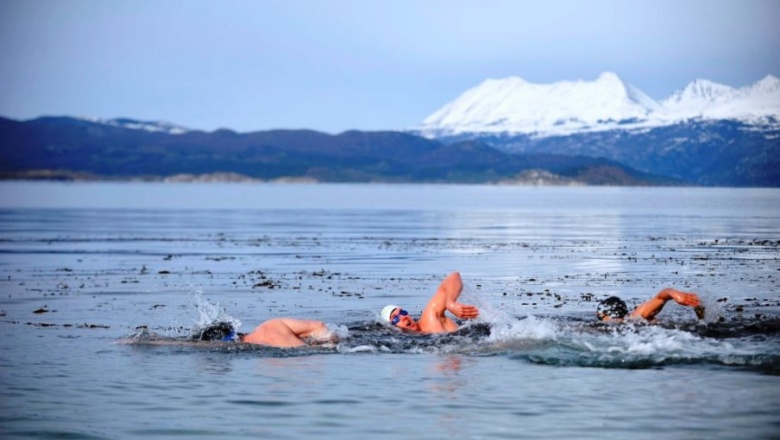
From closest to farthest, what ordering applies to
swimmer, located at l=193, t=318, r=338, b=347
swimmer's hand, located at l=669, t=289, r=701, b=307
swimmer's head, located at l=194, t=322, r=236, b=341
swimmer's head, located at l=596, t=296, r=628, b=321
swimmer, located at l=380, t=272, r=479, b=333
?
swimmer's hand, located at l=669, t=289, r=701, b=307 → swimmer, located at l=193, t=318, r=338, b=347 → swimmer, located at l=380, t=272, r=479, b=333 → swimmer's head, located at l=194, t=322, r=236, b=341 → swimmer's head, located at l=596, t=296, r=628, b=321

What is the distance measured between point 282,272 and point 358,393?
23963 mm

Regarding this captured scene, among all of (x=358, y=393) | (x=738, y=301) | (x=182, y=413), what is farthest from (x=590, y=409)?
(x=738, y=301)

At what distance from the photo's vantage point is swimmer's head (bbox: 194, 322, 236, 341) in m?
23.0

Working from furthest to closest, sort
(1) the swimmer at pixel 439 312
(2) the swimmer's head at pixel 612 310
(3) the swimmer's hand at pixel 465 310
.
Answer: (2) the swimmer's head at pixel 612 310
(1) the swimmer at pixel 439 312
(3) the swimmer's hand at pixel 465 310

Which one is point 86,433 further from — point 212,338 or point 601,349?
point 601,349

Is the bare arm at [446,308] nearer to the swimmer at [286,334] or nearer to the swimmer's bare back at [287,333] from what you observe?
the swimmer at [286,334]

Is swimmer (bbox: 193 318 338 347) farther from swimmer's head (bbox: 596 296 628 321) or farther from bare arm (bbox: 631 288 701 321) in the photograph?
bare arm (bbox: 631 288 701 321)

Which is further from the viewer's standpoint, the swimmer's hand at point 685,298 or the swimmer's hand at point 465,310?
the swimmer's hand at point 685,298

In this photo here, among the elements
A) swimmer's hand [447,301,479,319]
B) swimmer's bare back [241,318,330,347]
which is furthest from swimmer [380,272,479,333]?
swimmer's bare back [241,318,330,347]

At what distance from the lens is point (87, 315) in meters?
28.9

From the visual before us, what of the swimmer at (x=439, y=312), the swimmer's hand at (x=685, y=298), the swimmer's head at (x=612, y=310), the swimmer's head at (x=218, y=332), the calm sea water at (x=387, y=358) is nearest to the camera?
the calm sea water at (x=387, y=358)

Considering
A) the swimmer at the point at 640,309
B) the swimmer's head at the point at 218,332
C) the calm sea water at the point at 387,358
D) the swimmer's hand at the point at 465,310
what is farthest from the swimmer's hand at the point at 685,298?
the swimmer's head at the point at 218,332

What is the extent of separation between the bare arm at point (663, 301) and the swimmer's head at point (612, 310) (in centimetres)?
28

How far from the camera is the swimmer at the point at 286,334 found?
22594 mm
